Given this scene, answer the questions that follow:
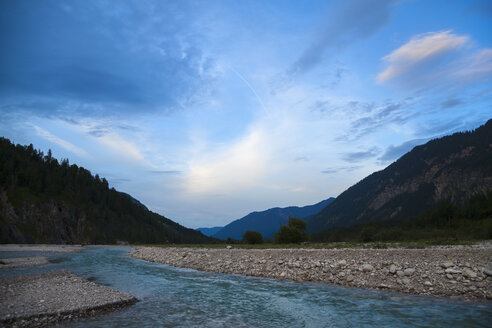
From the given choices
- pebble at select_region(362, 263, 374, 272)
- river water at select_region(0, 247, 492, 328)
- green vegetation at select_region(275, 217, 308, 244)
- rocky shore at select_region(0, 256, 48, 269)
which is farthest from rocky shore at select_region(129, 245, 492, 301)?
green vegetation at select_region(275, 217, 308, 244)

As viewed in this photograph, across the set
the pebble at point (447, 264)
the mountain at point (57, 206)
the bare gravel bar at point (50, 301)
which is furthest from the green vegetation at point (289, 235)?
the mountain at point (57, 206)

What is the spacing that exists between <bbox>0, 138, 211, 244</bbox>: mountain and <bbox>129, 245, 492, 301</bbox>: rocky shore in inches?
4140

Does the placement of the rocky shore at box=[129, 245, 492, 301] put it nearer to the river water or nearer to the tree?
the river water

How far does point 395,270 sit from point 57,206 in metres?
153

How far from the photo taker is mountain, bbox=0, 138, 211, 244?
107 m

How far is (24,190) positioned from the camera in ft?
413

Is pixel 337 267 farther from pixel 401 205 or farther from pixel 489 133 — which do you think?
pixel 489 133

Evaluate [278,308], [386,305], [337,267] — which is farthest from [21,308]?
[337,267]

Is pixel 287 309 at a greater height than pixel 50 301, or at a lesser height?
lesser

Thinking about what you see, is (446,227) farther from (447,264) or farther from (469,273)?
(469,273)

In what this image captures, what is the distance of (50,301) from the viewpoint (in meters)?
13.0

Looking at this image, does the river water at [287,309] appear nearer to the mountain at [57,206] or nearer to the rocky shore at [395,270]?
the rocky shore at [395,270]

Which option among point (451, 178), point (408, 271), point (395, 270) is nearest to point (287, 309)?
point (395, 270)

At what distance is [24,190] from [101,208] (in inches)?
1922
